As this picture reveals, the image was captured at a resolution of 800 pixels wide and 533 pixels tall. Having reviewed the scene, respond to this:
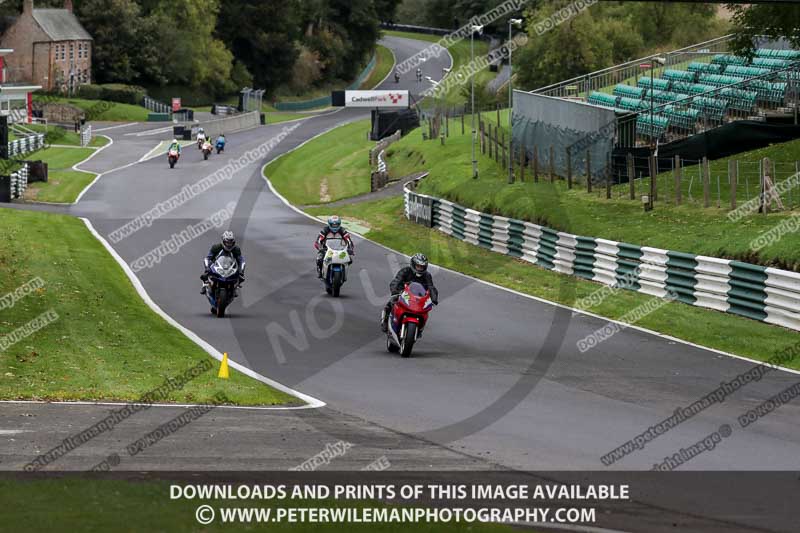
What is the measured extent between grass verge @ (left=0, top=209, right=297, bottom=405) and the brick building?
78.6 metres

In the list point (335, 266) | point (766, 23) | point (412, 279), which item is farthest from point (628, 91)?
point (412, 279)

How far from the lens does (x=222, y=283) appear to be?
25031mm

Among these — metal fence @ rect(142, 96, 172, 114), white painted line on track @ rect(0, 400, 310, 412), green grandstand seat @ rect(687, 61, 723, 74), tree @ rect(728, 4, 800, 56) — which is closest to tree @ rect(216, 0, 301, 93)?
metal fence @ rect(142, 96, 172, 114)

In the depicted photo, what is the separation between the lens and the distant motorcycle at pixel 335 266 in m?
28.0

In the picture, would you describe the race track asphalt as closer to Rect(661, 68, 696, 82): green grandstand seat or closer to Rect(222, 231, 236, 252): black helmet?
Rect(222, 231, 236, 252): black helmet

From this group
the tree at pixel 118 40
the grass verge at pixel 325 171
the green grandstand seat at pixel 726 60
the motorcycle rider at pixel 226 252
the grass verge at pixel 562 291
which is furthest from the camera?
the tree at pixel 118 40

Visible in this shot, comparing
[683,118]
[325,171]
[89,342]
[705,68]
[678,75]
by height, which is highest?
[705,68]

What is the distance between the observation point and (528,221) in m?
37.2

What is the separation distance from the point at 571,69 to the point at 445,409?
6796cm

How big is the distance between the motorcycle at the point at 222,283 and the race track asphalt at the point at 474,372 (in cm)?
38

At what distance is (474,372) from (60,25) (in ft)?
323

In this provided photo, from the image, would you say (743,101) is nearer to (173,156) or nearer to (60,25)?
(173,156)

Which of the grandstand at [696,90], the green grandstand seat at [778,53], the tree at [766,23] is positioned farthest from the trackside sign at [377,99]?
the tree at [766,23]

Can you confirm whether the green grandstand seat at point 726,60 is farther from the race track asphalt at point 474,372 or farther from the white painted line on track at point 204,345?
the white painted line on track at point 204,345
